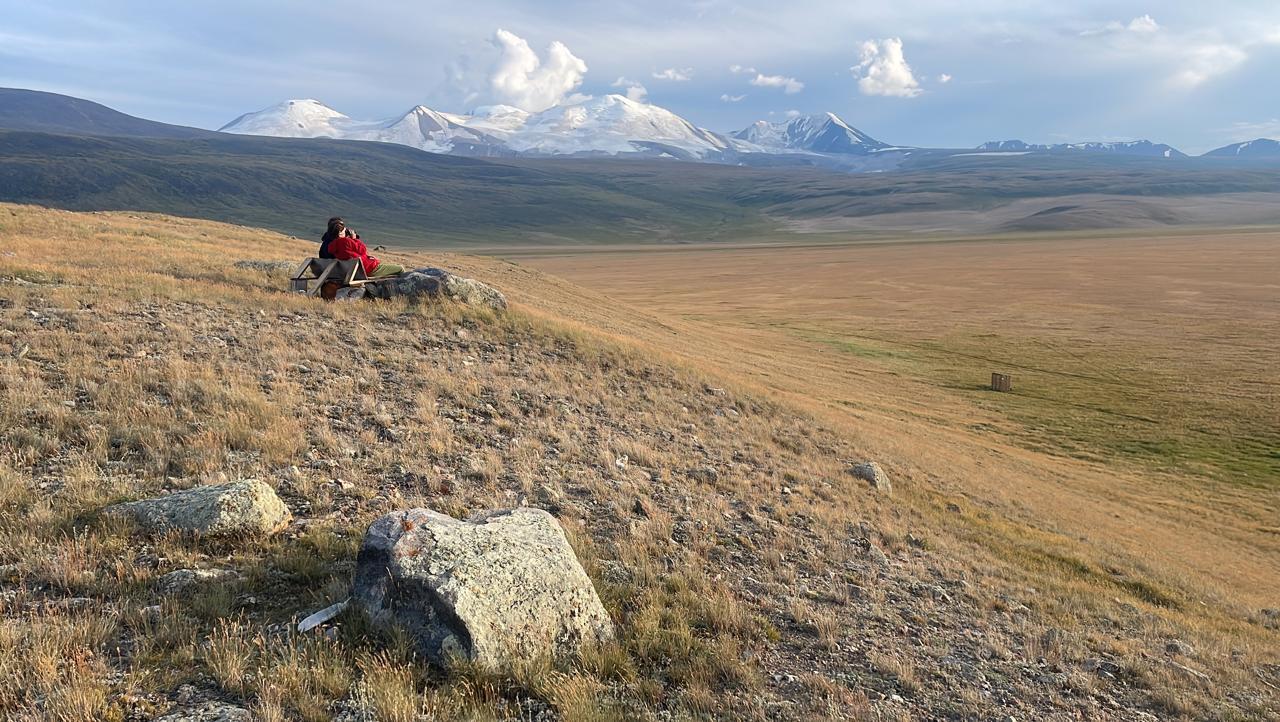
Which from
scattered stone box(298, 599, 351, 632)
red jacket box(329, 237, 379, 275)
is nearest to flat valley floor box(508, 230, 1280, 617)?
scattered stone box(298, 599, 351, 632)

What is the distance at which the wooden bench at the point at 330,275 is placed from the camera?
61.4ft

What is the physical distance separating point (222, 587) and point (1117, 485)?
83.2ft

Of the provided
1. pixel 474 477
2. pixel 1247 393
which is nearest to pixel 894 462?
pixel 474 477

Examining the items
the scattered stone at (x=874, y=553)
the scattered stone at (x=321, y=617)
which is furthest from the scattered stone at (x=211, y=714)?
the scattered stone at (x=874, y=553)

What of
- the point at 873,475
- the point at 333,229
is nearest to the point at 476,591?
the point at 873,475

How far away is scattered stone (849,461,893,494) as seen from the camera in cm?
1433

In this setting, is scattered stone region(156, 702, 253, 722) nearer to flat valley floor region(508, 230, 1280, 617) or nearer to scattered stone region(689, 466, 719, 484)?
scattered stone region(689, 466, 719, 484)

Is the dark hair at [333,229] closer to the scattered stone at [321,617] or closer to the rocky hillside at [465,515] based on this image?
the rocky hillside at [465,515]

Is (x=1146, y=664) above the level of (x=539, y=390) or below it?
below

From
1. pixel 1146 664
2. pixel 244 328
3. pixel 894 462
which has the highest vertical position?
pixel 244 328

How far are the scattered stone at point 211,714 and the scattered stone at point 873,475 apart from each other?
41.4 ft

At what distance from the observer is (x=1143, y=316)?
56500 mm

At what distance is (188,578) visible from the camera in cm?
553

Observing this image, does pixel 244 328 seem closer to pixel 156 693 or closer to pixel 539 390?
pixel 539 390
